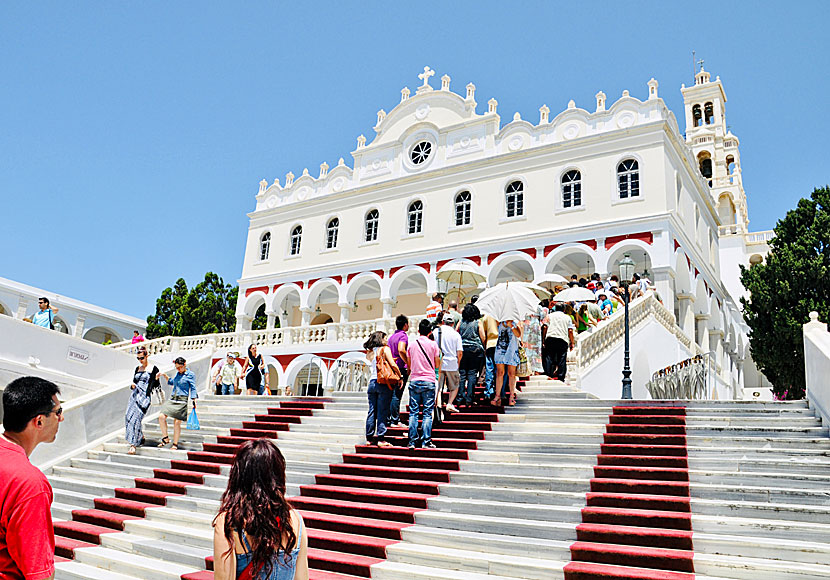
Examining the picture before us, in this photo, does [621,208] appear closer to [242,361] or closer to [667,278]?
[667,278]

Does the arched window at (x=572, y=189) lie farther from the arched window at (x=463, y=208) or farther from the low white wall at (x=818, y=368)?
the low white wall at (x=818, y=368)

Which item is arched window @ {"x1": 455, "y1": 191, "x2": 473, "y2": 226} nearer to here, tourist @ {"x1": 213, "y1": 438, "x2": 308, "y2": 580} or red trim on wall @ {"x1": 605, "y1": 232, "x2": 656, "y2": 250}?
red trim on wall @ {"x1": 605, "y1": 232, "x2": 656, "y2": 250}

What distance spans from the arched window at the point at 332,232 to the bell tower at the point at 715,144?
2977 centimetres

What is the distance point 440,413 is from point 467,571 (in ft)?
13.5

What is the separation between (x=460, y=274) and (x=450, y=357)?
13673 mm

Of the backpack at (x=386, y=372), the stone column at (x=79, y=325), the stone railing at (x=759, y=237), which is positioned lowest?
the backpack at (x=386, y=372)

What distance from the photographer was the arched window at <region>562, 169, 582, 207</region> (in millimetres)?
Result: 23391

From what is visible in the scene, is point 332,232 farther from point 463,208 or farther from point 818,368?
point 818,368

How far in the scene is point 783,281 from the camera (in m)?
23.6

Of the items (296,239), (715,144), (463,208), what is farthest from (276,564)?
(715,144)

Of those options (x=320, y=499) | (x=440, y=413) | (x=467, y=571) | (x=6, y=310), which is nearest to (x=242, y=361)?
(x=440, y=413)

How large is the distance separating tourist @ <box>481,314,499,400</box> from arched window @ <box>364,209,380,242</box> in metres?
18.2

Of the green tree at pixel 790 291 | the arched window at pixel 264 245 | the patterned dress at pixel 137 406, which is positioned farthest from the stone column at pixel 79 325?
the green tree at pixel 790 291

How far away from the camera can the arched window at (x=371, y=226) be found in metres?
28.4
